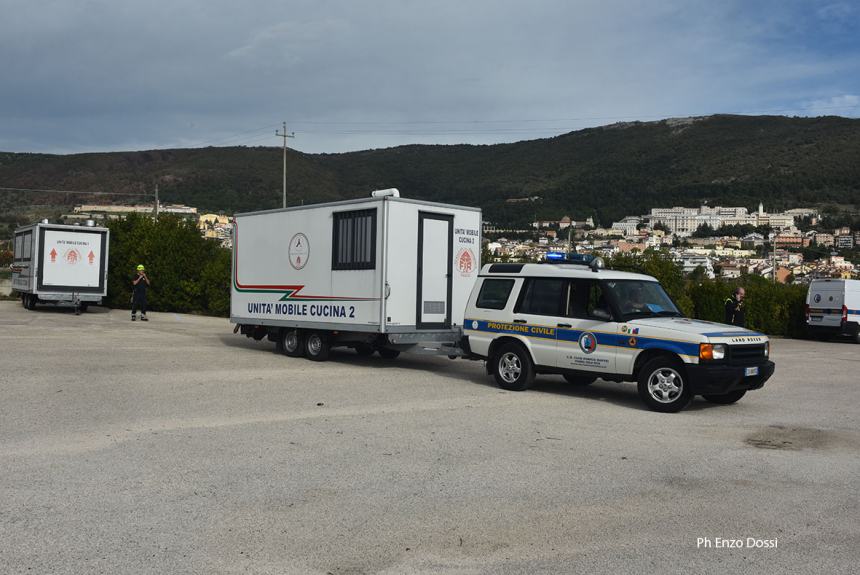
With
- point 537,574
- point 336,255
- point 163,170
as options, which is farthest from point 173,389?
point 163,170

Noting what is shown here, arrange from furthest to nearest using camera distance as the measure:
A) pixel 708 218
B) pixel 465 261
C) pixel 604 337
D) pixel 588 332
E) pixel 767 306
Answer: pixel 708 218 < pixel 767 306 < pixel 465 261 < pixel 588 332 < pixel 604 337

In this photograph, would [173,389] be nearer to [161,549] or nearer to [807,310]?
[161,549]

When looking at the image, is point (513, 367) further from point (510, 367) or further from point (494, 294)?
point (494, 294)

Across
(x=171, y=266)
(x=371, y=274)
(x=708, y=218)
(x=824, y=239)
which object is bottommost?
A: (x=371, y=274)

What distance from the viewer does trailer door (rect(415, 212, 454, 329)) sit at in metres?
14.7

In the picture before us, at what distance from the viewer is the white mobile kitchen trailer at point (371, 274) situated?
47.1 feet

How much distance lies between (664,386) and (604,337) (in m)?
1.11

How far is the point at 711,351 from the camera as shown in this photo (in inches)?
412

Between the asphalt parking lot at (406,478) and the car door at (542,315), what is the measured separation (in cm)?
72

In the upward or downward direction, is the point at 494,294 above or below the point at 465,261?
below

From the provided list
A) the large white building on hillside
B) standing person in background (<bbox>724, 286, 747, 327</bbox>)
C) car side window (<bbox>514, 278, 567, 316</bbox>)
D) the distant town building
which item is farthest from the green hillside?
car side window (<bbox>514, 278, 567, 316</bbox>)

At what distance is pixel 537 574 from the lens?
4.86m

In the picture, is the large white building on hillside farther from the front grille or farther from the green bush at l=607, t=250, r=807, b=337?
the front grille

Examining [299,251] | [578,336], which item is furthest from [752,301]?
[578,336]
